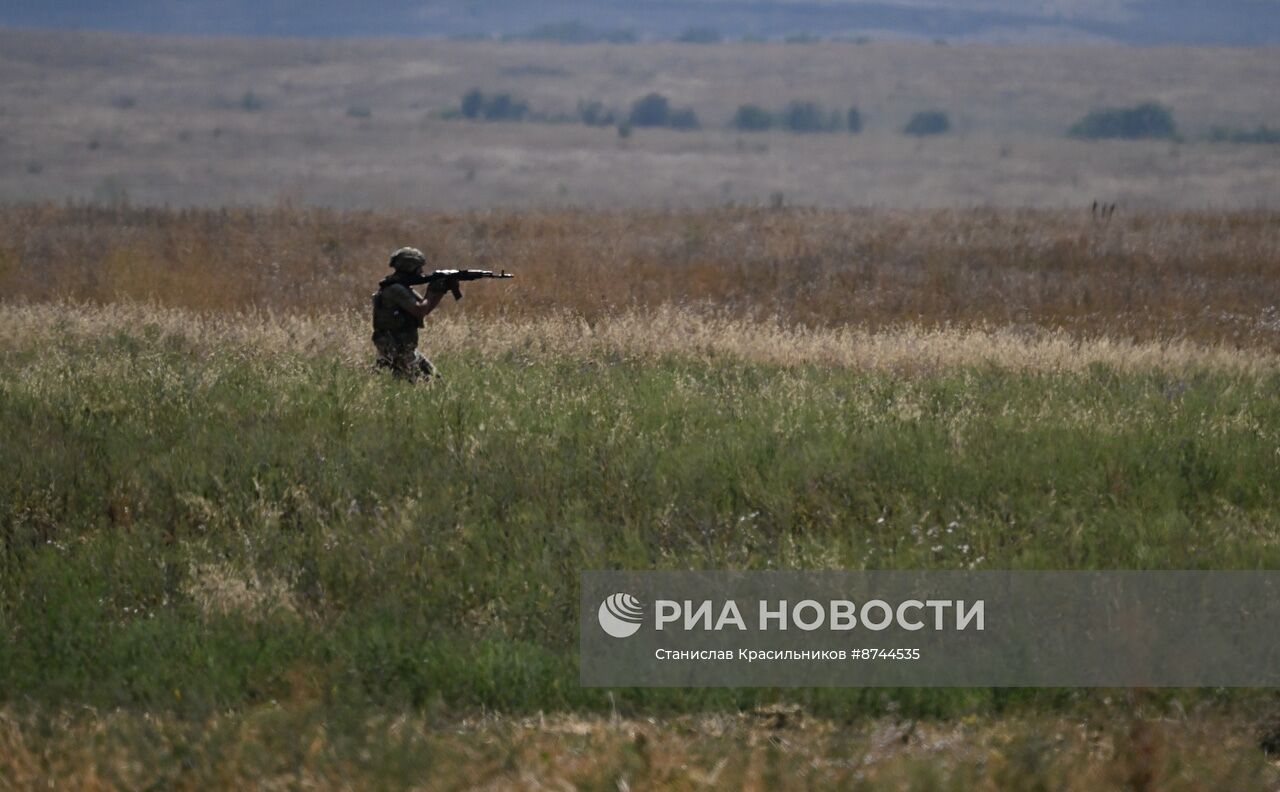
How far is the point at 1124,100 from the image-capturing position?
16512 centimetres

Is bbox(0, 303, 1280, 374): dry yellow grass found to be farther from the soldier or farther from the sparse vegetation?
the sparse vegetation

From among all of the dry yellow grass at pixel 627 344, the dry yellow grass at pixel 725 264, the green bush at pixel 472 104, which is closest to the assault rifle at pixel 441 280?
the dry yellow grass at pixel 627 344

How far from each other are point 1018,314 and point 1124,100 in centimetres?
15361

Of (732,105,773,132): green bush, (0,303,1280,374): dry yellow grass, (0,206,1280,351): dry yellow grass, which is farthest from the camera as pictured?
(732,105,773,132): green bush

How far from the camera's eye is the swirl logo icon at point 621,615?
7.07m

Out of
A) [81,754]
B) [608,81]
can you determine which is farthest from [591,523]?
[608,81]

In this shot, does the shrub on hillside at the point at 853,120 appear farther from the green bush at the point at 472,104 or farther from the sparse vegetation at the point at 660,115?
the green bush at the point at 472,104

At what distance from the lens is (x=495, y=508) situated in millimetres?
8633

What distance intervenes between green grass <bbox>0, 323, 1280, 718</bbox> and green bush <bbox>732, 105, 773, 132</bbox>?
154 m

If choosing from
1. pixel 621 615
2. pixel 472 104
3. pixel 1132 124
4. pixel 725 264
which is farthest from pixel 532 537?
pixel 472 104

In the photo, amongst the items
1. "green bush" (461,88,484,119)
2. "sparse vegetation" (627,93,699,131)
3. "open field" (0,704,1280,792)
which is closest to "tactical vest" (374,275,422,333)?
"open field" (0,704,1280,792)

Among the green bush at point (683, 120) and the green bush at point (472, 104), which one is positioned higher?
the green bush at point (472, 104)

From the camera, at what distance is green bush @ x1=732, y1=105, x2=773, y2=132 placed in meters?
163

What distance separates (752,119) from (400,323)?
156350 mm
